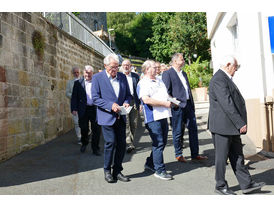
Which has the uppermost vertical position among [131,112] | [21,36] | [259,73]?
[21,36]

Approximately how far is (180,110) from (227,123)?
1.97 meters

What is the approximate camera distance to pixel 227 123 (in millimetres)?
4273

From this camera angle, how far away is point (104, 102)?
16.1ft

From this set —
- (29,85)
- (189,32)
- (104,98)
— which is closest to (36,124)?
(29,85)

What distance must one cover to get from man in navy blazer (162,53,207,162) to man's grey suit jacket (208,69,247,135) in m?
1.79

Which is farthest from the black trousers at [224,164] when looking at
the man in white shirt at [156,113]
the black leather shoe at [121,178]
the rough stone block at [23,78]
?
the rough stone block at [23,78]

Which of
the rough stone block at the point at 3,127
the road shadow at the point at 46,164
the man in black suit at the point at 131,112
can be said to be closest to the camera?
the road shadow at the point at 46,164

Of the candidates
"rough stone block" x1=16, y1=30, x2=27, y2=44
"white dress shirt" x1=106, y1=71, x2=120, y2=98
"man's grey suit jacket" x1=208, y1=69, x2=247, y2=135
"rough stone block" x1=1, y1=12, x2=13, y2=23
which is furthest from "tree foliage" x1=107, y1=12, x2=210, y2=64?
"man's grey suit jacket" x1=208, y1=69, x2=247, y2=135

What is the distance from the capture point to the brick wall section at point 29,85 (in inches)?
260

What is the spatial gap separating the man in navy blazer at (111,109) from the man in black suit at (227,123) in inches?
55.4

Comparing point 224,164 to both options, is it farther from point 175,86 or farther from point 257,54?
point 257,54

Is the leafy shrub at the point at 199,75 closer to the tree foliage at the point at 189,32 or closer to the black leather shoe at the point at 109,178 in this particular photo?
the tree foliage at the point at 189,32

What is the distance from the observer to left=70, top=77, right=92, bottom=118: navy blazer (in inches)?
283

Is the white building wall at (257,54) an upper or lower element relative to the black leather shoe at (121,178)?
upper
